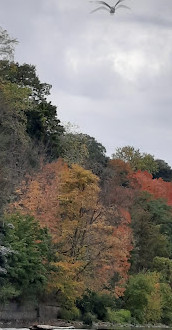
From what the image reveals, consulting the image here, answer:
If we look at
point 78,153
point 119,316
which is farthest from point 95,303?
point 78,153

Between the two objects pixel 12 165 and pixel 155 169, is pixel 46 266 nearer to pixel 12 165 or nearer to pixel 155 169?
pixel 12 165

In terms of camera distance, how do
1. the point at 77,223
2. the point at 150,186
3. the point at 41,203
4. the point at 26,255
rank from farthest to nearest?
the point at 150,186
the point at 41,203
the point at 77,223
the point at 26,255

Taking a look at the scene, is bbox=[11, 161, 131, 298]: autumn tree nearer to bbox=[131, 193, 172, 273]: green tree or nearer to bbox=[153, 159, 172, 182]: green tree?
bbox=[131, 193, 172, 273]: green tree

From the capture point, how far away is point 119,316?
66500mm

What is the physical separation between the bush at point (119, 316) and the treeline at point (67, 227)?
0.42ft

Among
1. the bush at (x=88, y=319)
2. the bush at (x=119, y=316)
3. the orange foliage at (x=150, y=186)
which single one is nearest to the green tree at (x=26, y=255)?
the bush at (x=88, y=319)

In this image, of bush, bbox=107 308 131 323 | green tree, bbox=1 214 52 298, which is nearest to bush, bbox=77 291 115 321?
bush, bbox=107 308 131 323

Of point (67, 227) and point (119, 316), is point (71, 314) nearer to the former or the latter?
point (67, 227)

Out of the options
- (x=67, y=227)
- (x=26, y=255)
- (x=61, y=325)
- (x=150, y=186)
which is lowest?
(x=61, y=325)

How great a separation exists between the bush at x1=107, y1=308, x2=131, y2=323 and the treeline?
129 mm

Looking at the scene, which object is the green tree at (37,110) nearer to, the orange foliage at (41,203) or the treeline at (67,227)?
the treeline at (67,227)

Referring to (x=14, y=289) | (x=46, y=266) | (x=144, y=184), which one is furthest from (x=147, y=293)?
(x=144, y=184)

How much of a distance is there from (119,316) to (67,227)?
13652 millimetres

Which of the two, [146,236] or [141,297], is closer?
[141,297]
